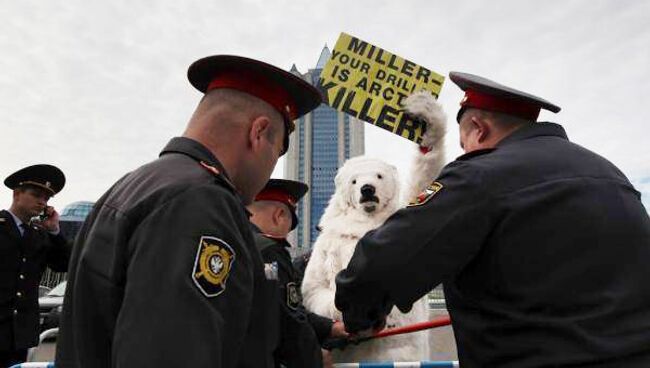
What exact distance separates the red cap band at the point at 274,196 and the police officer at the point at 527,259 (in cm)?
161

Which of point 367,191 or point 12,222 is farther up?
point 367,191

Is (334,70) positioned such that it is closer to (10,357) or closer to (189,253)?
(189,253)

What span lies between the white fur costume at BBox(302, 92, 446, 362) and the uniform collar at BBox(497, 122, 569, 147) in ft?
4.81

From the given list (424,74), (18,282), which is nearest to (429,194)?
(424,74)

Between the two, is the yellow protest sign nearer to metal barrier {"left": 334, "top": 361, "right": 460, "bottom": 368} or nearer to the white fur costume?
the white fur costume

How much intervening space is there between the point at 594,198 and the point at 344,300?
2.97 ft

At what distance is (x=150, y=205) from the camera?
Result: 42.6 inches

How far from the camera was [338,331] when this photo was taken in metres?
3.01

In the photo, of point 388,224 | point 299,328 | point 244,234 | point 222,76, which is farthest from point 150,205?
point 299,328

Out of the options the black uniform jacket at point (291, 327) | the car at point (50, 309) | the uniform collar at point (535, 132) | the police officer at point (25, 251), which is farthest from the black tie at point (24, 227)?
the car at point (50, 309)

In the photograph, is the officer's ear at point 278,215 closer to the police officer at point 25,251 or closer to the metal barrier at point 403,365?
the metal barrier at point 403,365

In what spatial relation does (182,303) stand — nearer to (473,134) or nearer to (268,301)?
(268,301)

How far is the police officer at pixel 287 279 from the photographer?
2385 mm

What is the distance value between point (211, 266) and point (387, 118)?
2445mm
